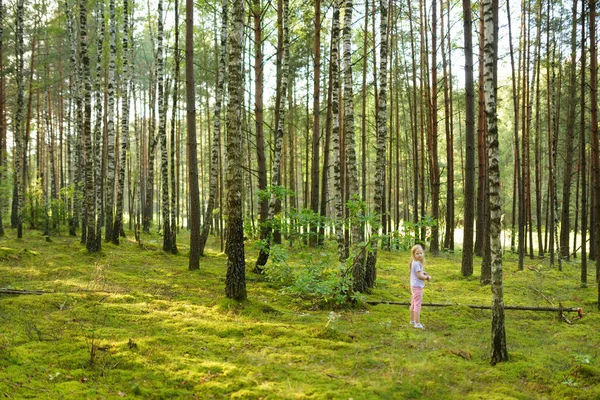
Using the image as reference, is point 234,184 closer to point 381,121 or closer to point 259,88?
point 381,121

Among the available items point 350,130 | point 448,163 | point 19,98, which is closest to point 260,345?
point 350,130

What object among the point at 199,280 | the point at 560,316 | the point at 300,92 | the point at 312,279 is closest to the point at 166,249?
the point at 199,280

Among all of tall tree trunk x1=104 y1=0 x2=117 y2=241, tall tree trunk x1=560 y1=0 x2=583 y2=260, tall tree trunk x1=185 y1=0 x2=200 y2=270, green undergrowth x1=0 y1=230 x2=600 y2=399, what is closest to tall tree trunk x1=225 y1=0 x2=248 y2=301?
green undergrowth x1=0 y1=230 x2=600 y2=399

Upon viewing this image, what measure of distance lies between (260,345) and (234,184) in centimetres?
319

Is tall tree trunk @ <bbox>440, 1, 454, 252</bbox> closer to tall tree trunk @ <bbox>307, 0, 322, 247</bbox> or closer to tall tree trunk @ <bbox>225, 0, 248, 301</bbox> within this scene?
tall tree trunk @ <bbox>307, 0, 322, 247</bbox>

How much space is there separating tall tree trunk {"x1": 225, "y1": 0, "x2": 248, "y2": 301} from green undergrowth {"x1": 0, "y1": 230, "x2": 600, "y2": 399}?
0.58 m

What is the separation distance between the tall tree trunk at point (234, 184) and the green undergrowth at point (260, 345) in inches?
22.7

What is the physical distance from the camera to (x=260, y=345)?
6.13 m

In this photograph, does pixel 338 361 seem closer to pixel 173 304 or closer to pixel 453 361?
pixel 453 361

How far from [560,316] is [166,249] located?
13.0 metres

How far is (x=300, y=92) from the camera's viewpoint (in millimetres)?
28000

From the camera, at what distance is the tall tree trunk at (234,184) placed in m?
7.85

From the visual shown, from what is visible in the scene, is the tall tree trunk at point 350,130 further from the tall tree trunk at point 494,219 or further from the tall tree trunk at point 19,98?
the tall tree trunk at point 19,98

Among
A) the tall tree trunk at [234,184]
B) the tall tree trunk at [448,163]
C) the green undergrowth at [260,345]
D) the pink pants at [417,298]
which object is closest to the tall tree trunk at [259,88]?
the tall tree trunk at [234,184]
